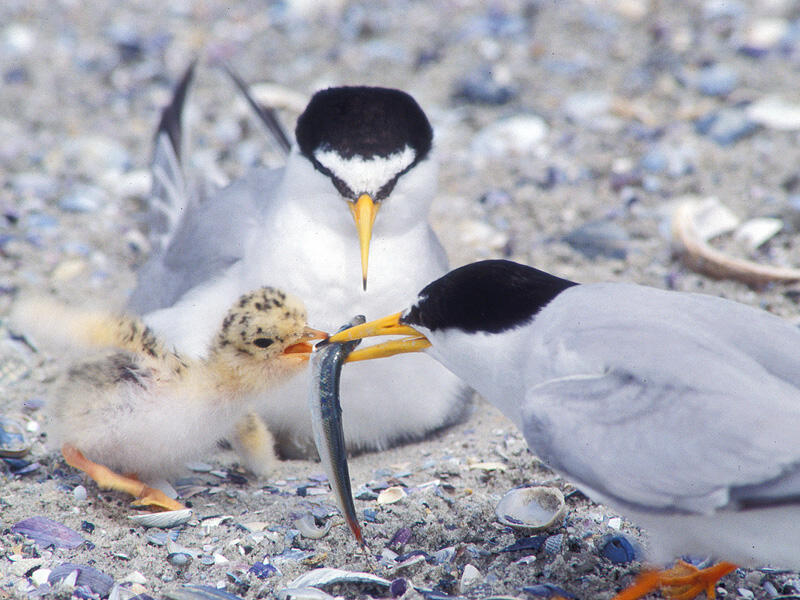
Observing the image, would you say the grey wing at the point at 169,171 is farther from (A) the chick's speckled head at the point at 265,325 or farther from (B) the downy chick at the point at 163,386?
(A) the chick's speckled head at the point at 265,325

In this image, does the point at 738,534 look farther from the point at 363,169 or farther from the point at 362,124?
the point at 362,124

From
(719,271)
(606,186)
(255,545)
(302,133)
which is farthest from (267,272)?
(606,186)

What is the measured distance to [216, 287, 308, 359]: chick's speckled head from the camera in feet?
8.87

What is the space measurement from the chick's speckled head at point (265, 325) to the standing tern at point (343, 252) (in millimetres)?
260

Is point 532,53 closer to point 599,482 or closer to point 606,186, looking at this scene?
point 606,186

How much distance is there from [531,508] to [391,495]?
17.2 inches

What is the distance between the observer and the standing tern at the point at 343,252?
298 cm

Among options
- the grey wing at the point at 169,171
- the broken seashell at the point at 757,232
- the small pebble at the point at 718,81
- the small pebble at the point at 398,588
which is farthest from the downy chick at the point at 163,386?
the small pebble at the point at 718,81

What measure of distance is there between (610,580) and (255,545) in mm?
900

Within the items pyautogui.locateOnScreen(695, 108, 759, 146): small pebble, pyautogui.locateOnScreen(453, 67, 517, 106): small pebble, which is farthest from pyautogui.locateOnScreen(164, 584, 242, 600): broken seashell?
pyautogui.locateOnScreen(453, 67, 517, 106): small pebble

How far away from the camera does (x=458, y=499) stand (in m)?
2.80

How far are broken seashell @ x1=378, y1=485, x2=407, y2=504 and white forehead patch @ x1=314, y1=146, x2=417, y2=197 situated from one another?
0.88m

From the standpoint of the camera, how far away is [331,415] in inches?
99.6

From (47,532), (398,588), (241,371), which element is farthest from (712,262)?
(47,532)
